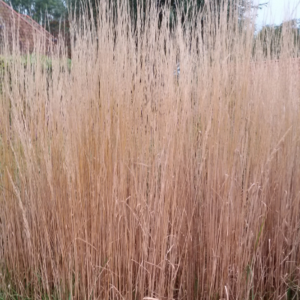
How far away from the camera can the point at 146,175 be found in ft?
5.48

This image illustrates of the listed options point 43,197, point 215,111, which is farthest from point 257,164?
point 43,197

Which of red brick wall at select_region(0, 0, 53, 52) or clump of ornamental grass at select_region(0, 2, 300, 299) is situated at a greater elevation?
red brick wall at select_region(0, 0, 53, 52)

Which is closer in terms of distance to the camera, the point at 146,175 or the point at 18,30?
the point at 146,175

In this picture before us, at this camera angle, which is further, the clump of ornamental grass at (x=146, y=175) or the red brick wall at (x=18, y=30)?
the red brick wall at (x=18, y=30)

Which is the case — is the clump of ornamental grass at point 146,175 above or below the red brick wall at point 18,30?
below

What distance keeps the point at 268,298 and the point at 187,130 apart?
123cm

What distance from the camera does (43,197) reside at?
5.82 ft

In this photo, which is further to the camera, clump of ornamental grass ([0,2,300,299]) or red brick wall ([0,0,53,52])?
red brick wall ([0,0,53,52])

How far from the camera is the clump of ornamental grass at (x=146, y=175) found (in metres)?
1.63

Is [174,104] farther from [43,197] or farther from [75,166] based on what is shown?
[43,197]

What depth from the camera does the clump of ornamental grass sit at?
1626mm

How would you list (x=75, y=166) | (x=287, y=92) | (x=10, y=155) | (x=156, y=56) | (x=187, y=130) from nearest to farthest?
(x=75, y=166), (x=156, y=56), (x=187, y=130), (x=10, y=155), (x=287, y=92)

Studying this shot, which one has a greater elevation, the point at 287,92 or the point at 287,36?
the point at 287,36

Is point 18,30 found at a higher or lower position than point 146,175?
higher
